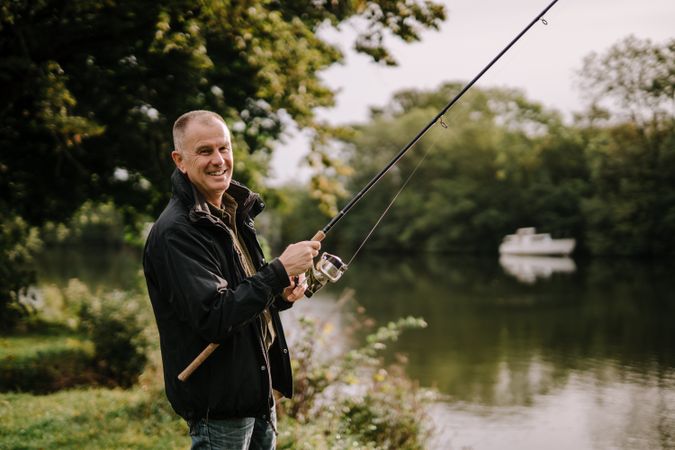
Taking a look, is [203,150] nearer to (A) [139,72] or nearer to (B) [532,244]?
(A) [139,72]

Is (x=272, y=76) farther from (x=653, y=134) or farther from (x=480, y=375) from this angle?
(x=653, y=134)

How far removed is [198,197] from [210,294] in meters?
0.41

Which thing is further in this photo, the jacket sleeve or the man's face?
the man's face

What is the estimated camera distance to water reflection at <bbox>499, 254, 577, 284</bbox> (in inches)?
1221

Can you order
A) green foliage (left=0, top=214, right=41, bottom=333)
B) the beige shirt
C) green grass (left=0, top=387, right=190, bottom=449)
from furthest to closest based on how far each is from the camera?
green foliage (left=0, top=214, right=41, bottom=333) → green grass (left=0, top=387, right=190, bottom=449) → the beige shirt

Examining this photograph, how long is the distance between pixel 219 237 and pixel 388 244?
5718 centimetres

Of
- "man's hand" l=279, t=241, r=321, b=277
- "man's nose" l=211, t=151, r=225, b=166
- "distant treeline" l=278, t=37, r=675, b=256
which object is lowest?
"man's hand" l=279, t=241, r=321, b=277

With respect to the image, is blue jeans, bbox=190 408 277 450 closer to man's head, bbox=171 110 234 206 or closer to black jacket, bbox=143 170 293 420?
black jacket, bbox=143 170 293 420

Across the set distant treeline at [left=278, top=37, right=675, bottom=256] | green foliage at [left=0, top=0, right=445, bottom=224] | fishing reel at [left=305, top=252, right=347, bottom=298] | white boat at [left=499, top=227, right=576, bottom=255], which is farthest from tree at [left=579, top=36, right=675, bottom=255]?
fishing reel at [left=305, top=252, right=347, bottom=298]

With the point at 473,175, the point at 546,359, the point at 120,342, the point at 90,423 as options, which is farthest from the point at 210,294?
the point at 473,175

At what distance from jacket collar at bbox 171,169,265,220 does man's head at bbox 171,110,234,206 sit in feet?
0.14

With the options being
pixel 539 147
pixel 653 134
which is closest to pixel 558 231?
pixel 539 147

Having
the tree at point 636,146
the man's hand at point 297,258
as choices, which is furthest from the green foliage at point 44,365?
the tree at point 636,146

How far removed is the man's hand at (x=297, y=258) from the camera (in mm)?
2537
